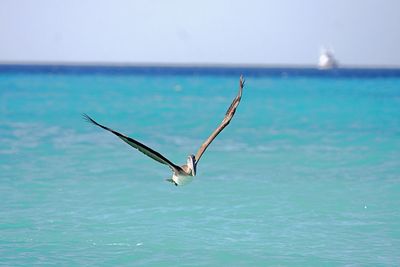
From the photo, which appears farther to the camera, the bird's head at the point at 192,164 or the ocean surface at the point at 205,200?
the ocean surface at the point at 205,200

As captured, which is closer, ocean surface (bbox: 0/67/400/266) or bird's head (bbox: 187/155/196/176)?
bird's head (bbox: 187/155/196/176)

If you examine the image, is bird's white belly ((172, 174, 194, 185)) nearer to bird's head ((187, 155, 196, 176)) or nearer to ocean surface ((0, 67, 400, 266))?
bird's head ((187, 155, 196, 176))

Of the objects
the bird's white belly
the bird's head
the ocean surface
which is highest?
the bird's head

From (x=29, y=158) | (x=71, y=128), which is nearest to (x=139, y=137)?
(x=71, y=128)

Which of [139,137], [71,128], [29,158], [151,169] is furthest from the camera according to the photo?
[71,128]

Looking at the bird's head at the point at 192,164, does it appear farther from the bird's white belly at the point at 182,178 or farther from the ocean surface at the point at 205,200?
the ocean surface at the point at 205,200

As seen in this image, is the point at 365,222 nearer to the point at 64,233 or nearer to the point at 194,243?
the point at 194,243

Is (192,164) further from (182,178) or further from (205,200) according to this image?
(205,200)

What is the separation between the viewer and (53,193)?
1593 cm

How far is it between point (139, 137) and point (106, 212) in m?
13.7

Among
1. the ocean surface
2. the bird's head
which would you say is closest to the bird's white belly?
the bird's head

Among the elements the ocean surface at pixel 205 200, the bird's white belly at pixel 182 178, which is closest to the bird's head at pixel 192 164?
the bird's white belly at pixel 182 178

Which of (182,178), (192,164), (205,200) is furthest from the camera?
(205,200)

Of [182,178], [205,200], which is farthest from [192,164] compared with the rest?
[205,200]
